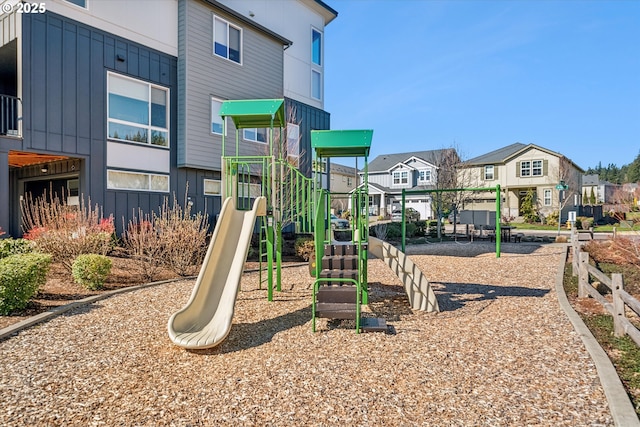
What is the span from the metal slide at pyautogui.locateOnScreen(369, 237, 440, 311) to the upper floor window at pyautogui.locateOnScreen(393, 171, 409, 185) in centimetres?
3961

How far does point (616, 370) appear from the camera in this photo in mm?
4184

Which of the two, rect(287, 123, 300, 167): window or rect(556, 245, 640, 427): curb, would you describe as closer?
rect(556, 245, 640, 427): curb

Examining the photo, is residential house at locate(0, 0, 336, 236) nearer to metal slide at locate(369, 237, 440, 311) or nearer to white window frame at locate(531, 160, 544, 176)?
metal slide at locate(369, 237, 440, 311)

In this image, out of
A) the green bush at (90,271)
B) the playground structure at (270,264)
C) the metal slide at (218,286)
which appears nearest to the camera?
the metal slide at (218,286)

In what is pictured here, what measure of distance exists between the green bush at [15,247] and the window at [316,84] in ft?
50.2

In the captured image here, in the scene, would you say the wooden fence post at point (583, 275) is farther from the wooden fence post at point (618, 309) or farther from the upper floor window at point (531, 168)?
the upper floor window at point (531, 168)

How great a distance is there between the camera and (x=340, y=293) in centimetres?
565

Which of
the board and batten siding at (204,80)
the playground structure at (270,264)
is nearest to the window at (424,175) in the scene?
the board and batten siding at (204,80)

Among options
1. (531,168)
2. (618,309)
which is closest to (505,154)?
(531,168)

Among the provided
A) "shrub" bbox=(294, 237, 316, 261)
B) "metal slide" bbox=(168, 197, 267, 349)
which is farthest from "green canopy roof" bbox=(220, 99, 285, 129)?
"shrub" bbox=(294, 237, 316, 261)

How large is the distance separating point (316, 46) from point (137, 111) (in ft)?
37.6

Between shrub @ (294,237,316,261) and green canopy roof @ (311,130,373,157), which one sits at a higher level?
green canopy roof @ (311,130,373,157)

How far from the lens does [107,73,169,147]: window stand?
13.0 metres

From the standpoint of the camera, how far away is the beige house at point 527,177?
3534 cm
